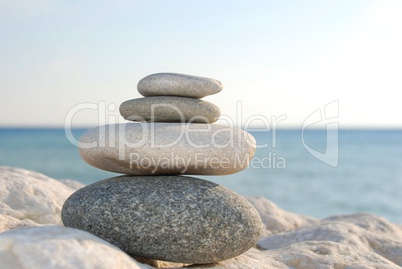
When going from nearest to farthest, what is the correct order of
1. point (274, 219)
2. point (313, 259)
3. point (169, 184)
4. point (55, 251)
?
1. point (55, 251)
2. point (169, 184)
3. point (313, 259)
4. point (274, 219)

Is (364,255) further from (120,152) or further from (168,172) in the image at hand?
(120,152)

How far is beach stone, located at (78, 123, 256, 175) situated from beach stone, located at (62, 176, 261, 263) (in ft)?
0.76

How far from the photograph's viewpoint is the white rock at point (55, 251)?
12.2 ft

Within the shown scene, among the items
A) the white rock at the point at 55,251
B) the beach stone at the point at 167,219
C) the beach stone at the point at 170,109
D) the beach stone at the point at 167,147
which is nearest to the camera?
the white rock at the point at 55,251

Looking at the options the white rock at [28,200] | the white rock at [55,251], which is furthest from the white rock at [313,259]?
the white rock at [28,200]

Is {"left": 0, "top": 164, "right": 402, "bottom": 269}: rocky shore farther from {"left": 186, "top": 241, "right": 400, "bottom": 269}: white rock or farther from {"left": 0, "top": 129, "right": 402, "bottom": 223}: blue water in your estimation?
{"left": 0, "top": 129, "right": 402, "bottom": 223}: blue water

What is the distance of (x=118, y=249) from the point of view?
14.1 feet

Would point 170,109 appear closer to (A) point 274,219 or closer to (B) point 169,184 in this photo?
(B) point 169,184

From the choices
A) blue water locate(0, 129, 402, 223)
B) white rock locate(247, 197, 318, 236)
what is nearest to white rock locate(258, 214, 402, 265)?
white rock locate(247, 197, 318, 236)

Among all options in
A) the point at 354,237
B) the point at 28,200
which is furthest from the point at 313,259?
the point at 28,200

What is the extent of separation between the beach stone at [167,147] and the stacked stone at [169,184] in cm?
1

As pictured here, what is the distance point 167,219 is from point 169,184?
1.52ft

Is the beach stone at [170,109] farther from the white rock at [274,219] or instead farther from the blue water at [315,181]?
the blue water at [315,181]

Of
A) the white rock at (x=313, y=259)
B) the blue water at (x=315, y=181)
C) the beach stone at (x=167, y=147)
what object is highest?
the beach stone at (x=167, y=147)
